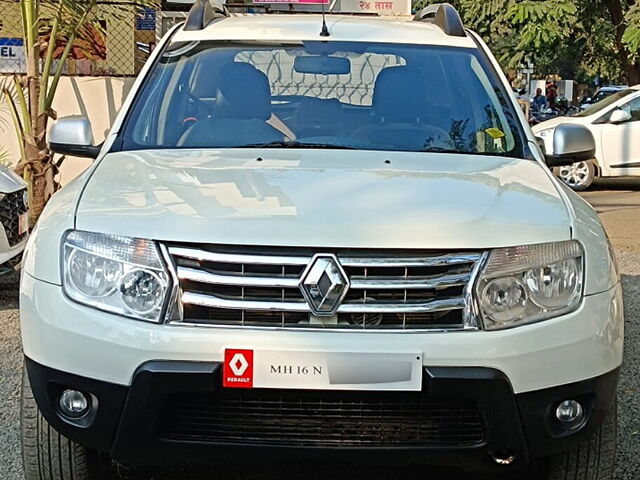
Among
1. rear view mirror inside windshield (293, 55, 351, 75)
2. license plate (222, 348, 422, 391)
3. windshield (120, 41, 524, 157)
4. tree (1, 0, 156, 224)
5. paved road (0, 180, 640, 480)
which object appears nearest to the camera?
license plate (222, 348, 422, 391)

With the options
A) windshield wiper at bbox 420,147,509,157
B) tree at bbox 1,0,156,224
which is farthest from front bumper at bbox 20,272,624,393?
tree at bbox 1,0,156,224

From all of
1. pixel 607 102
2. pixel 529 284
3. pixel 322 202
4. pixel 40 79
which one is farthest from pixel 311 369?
pixel 607 102

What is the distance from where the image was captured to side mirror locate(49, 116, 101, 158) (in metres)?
3.93

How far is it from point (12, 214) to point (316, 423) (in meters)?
4.11

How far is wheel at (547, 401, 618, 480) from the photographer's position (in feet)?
10.1

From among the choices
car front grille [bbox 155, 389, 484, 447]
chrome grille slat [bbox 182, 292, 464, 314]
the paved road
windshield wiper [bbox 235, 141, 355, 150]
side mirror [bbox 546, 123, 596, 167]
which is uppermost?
windshield wiper [bbox 235, 141, 355, 150]

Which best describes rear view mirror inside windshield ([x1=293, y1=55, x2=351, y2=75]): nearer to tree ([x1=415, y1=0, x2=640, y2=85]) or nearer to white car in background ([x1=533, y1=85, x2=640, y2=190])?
white car in background ([x1=533, y1=85, x2=640, y2=190])

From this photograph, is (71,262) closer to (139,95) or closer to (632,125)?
(139,95)

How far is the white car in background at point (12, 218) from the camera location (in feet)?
19.9

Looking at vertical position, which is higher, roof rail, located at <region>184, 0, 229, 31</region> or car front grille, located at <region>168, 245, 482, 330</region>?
roof rail, located at <region>184, 0, 229, 31</region>

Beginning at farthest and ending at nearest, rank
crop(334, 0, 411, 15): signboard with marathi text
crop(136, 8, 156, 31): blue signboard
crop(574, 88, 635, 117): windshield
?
crop(574, 88, 635, 117): windshield → crop(334, 0, 411, 15): signboard with marathi text → crop(136, 8, 156, 31): blue signboard

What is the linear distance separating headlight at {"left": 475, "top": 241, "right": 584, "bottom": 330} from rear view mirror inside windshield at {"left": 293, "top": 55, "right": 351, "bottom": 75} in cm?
169

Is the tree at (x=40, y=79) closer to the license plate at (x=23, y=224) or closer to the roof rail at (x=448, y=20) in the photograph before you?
the license plate at (x=23, y=224)

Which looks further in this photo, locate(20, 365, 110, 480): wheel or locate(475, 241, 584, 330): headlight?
locate(20, 365, 110, 480): wheel
